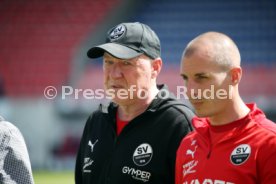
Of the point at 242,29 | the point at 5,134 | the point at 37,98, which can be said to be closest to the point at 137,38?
the point at 5,134

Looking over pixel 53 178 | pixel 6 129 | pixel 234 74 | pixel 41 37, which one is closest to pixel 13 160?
pixel 6 129

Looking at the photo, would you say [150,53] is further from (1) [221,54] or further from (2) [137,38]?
(1) [221,54]

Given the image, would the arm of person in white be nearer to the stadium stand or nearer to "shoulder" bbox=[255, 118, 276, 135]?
"shoulder" bbox=[255, 118, 276, 135]

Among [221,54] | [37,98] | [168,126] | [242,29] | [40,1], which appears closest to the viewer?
[221,54]

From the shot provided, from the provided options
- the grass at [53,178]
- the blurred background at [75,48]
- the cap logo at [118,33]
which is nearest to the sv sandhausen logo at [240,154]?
the cap logo at [118,33]

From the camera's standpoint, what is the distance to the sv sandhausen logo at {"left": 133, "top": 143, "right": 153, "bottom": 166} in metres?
3.12

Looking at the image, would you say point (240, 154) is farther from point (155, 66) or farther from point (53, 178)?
point (53, 178)

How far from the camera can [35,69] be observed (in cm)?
1680

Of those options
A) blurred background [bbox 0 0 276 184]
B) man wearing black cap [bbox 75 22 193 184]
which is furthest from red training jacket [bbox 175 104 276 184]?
blurred background [bbox 0 0 276 184]

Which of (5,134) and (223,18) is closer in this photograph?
(5,134)

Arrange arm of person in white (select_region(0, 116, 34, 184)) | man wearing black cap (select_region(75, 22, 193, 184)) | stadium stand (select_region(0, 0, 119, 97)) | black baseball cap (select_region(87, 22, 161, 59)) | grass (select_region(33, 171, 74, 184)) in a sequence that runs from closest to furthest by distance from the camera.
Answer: arm of person in white (select_region(0, 116, 34, 184))
man wearing black cap (select_region(75, 22, 193, 184))
black baseball cap (select_region(87, 22, 161, 59))
grass (select_region(33, 171, 74, 184))
stadium stand (select_region(0, 0, 119, 97))

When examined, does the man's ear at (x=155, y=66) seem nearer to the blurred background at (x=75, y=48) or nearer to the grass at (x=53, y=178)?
the grass at (x=53, y=178)

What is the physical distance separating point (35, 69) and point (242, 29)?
553 centimetres

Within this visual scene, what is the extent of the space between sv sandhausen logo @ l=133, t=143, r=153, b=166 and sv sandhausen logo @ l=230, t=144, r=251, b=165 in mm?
635
